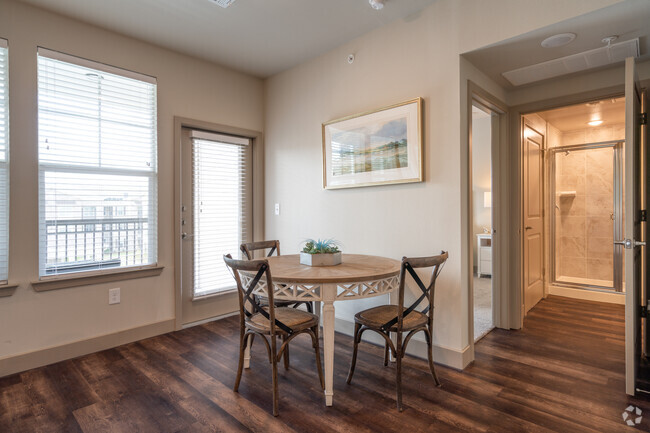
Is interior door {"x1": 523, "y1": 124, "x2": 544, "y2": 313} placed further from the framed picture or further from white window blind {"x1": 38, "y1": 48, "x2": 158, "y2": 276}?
white window blind {"x1": 38, "y1": 48, "x2": 158, "y2": 276}

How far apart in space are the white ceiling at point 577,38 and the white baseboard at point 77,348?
3.58 metres

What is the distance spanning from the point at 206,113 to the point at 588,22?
3.27 m

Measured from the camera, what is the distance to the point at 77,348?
9.16ft

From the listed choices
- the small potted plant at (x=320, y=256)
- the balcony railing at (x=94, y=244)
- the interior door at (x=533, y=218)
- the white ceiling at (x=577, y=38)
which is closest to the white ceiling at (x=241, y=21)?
the white ceiling at (x=577, y=38)

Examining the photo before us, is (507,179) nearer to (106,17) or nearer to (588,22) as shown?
(588,22)

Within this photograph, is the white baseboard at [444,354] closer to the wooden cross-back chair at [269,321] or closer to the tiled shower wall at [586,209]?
the wooden cross-back chair at [269,321]

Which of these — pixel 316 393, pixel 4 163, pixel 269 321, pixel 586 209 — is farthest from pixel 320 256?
pixel 586 209

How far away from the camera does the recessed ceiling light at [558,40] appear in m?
2.28

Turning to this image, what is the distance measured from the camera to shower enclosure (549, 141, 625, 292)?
457cm

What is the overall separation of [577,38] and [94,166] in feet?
12.5

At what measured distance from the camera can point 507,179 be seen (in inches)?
131

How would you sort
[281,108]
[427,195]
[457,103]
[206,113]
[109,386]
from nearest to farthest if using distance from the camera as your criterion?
1. [109,386]
2. [457,103]
3. [427,195]
4. [206,113]
5. [281,108]

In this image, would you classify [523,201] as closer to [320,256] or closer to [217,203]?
[320,256]

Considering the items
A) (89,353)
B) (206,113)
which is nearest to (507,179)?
(206,113)
